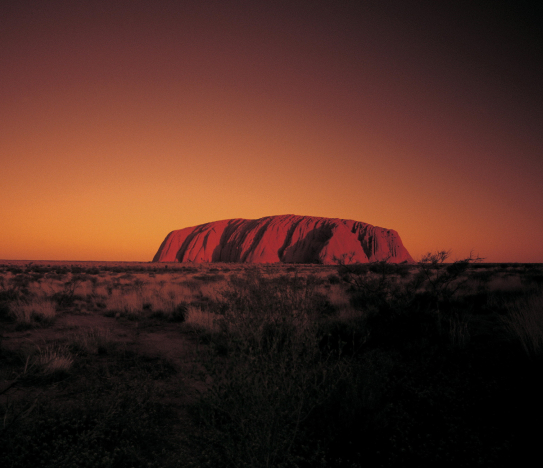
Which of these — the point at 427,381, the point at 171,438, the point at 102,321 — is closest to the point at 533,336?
the point at 427,381

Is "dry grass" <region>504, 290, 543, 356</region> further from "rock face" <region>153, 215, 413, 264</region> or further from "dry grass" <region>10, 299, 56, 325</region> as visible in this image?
"rock face" <region>153, 215, 413, 264</region>

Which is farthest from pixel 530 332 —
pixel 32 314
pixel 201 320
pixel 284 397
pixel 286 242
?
pixel 286 242

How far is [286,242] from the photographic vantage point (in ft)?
220

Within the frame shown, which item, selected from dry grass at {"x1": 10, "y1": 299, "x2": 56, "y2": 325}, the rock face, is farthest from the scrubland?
the rock face

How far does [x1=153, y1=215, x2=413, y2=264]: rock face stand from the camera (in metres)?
62.7

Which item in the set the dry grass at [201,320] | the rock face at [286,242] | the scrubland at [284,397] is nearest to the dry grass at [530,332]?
the scrubland at [284,397]

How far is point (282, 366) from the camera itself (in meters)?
2.36

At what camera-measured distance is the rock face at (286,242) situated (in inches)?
2469

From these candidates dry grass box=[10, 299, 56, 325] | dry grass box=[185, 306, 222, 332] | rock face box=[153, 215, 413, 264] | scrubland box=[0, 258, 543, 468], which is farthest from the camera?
rock face box=[153, 215, 413, 264]

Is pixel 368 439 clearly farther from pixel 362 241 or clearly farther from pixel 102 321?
pixel 362 241

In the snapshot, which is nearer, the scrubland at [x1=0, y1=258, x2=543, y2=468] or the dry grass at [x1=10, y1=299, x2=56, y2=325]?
the scrubland at [x1=0, y1=258, x2=543, y2=468]

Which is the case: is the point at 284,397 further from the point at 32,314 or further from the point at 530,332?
the point at 32,314

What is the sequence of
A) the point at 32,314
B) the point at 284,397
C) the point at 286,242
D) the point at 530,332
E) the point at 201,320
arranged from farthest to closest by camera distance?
the point at 286,242 < the point at 32,314 < the point at 201,320 < the point at 530,332 < the point at 284,397

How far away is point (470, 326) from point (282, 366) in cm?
558
